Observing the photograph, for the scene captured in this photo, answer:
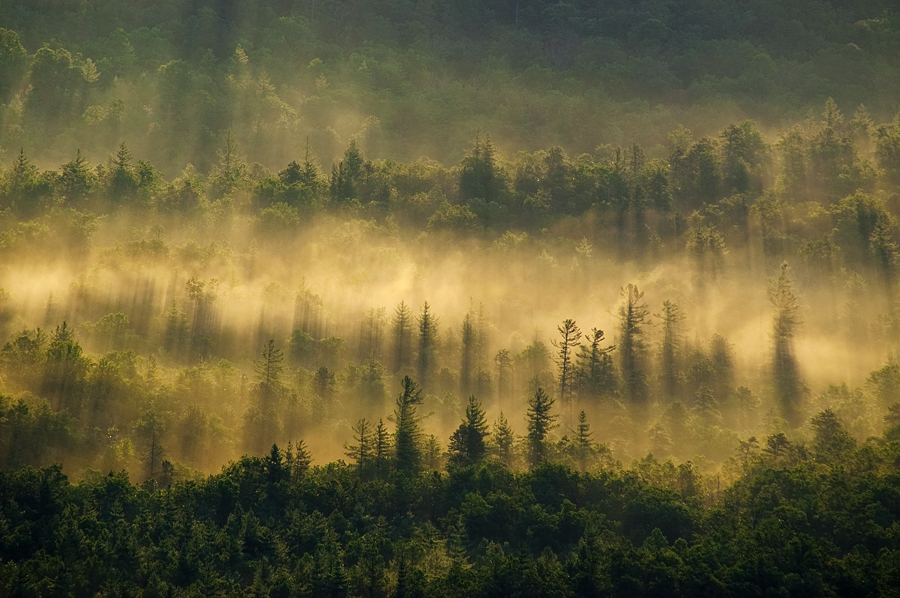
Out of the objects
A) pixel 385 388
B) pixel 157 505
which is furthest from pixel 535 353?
pixel 157 505

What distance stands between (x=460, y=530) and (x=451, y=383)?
4555cm

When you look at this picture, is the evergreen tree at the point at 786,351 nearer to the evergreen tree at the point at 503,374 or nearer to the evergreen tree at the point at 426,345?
the evergreen tree at the point at 503,374

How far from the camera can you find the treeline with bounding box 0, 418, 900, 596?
95438 millimetres

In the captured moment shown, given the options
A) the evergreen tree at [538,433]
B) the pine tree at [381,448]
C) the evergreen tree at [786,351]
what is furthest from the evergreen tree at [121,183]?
the evergreen tree at [786,351]

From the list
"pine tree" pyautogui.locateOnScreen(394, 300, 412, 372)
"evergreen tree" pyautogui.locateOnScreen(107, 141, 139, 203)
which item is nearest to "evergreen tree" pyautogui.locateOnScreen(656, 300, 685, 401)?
"pine tree" pyautogui.locateOnScreen(394, 300, 412, 372)

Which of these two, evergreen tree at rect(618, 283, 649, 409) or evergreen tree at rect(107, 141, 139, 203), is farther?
evergreen tree at rect(107, 141, 139, 203)

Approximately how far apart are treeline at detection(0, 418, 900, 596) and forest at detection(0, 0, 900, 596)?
0.31 meters

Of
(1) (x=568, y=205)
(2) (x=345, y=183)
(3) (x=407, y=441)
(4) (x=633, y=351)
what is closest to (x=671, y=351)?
(4) (x=633, y=351)

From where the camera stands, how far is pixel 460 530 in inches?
4139

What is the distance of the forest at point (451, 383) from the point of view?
99.2 meters

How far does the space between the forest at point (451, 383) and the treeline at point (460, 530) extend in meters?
0.31

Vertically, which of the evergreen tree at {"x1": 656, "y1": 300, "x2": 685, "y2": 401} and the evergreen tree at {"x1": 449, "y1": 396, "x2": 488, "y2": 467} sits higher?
the evergreen tree at {"x1": 656, "y1": 300, "x2": 685, "y2": 401}

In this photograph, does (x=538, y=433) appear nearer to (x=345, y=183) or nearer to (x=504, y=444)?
(x=504, y=444)

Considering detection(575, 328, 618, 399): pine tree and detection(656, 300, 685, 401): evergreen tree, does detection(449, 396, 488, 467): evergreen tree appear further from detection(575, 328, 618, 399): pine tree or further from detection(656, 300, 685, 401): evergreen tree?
detection(656, 300, 685, 401): evergreen tree
